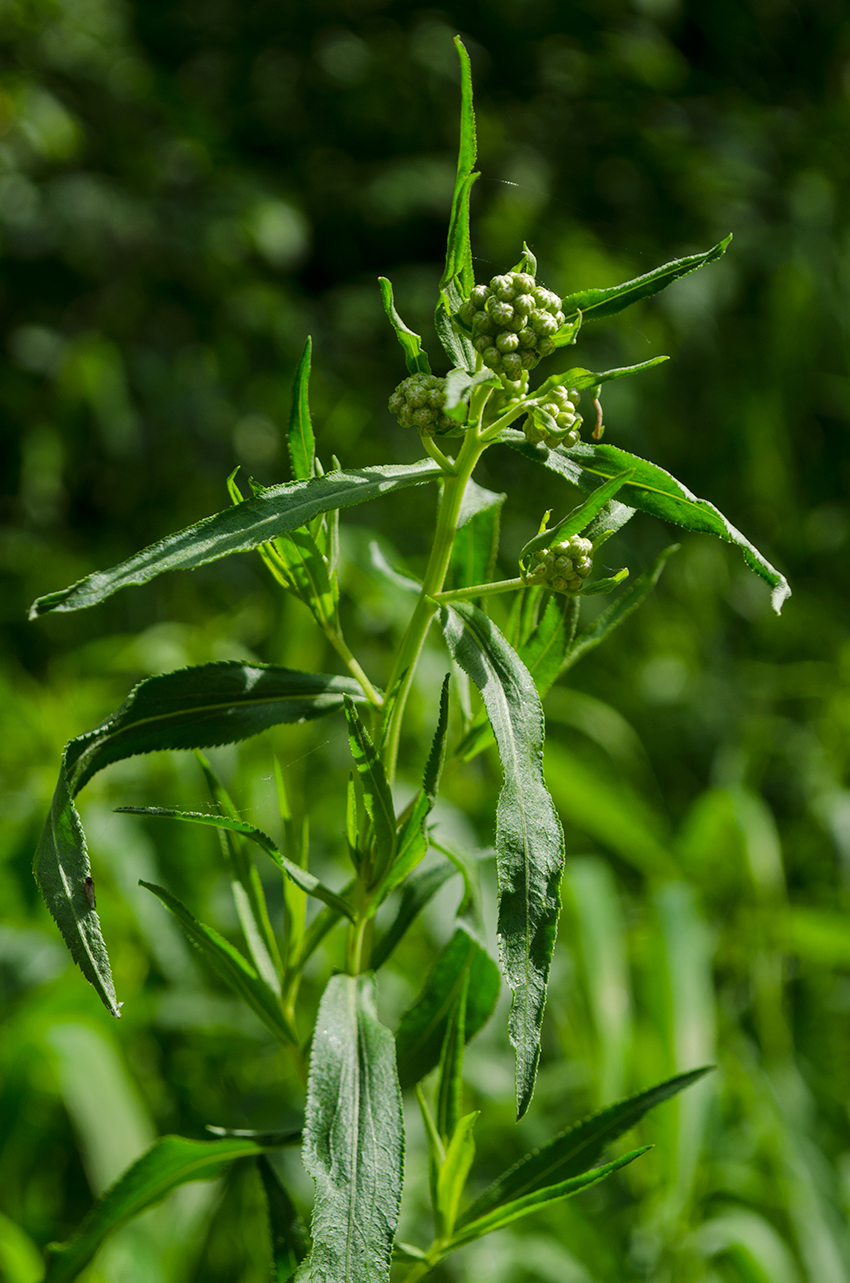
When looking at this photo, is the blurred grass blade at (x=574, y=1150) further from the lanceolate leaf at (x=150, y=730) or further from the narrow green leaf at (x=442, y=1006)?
the lanceolate leaf at (x=150, y=730)

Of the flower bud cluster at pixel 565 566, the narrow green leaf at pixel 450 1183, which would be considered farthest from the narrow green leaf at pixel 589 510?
the narrow green leaf at pixel 450 1183

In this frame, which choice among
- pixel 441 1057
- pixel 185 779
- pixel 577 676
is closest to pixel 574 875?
pixel 185 779

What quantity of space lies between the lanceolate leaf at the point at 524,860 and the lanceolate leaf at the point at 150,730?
0.22ft

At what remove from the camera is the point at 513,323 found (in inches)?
11.6

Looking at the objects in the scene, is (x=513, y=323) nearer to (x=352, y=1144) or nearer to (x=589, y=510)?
(x=589, y=510)

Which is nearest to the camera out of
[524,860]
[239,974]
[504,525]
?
[524,860]

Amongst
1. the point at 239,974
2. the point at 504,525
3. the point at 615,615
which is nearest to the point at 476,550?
the point at 615,615

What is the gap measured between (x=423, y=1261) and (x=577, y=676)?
5.14 ft

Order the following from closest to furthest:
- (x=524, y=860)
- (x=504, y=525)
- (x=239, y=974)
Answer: (x=524, y=860) < (x=239, y=974) < (x=504, y=525)

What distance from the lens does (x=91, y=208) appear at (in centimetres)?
200

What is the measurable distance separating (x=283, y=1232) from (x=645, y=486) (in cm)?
29

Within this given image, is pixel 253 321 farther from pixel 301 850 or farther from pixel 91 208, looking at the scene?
pixel 301 850

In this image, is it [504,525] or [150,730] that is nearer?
[150,730]

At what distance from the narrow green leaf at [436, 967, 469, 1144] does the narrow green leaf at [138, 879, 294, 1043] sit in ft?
0.19
